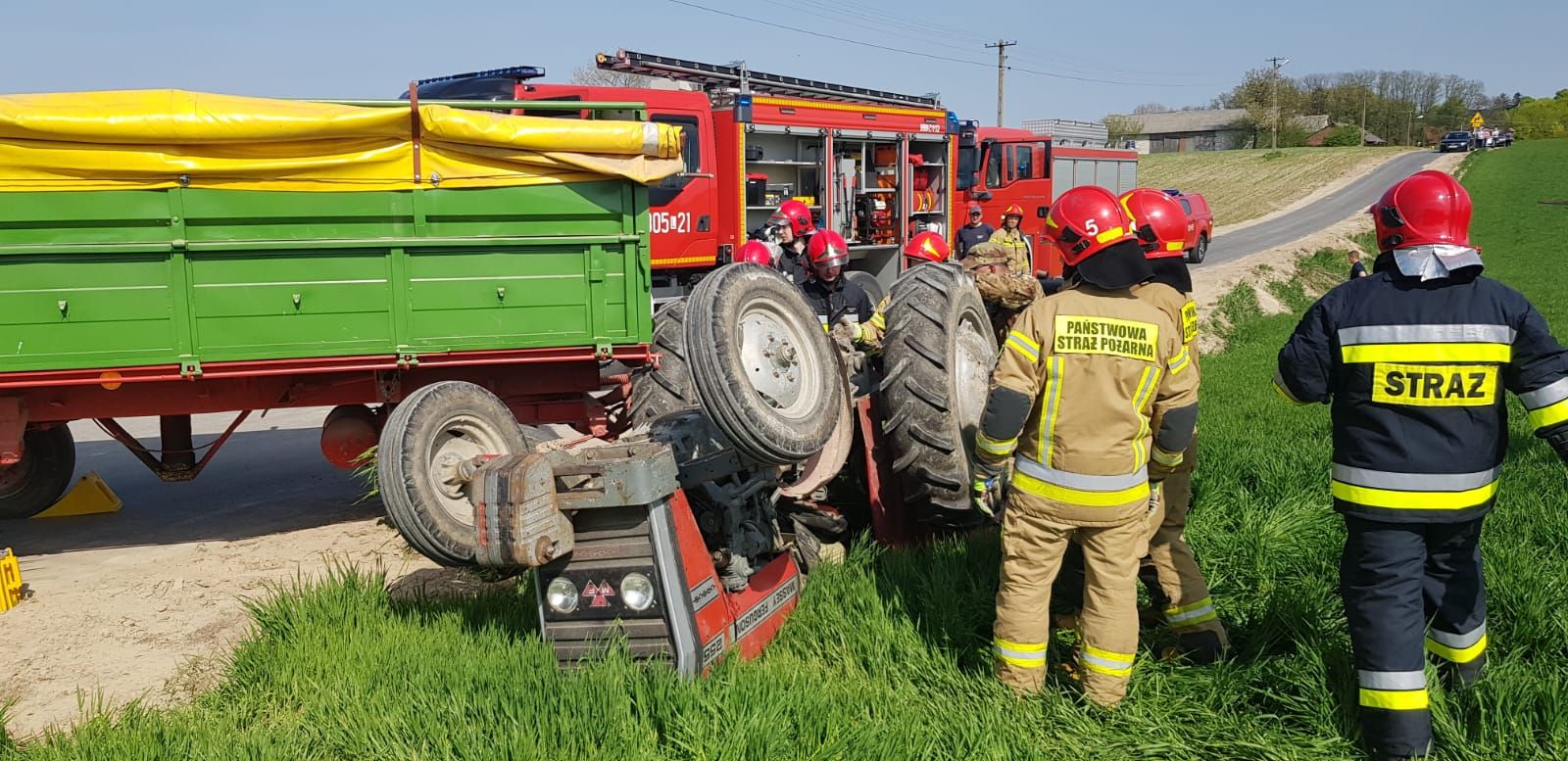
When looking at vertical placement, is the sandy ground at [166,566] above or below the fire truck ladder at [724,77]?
below

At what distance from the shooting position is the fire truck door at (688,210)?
11.6 meters

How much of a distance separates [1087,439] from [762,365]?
1.35 m

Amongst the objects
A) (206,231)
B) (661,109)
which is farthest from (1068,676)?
(661,109)

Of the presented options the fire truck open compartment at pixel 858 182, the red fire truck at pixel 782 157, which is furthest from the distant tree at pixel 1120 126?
the fire truck open compartment at pixel 858 182

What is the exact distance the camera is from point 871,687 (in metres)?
3.74

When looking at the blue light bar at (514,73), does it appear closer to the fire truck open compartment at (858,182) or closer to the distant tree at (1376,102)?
the fire truck open compartment at (858,182)

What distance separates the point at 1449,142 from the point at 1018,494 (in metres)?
80.1

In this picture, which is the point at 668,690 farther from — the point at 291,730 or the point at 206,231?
the point at 206,231

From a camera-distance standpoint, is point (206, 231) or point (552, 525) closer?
point (552, 525)

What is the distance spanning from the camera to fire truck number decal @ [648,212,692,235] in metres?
11.6

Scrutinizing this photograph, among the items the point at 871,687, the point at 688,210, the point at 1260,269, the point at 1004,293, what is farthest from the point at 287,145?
the point at 1260,269

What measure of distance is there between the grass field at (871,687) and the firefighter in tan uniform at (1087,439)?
24cm

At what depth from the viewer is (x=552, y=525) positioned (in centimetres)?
356

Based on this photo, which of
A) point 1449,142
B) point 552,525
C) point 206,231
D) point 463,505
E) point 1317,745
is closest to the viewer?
point 1317,745
